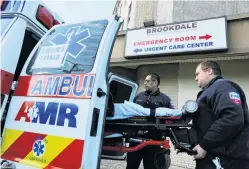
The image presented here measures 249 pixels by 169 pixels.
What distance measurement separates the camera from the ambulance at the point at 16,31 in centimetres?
190

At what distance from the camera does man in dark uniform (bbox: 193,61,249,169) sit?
6.30 feet

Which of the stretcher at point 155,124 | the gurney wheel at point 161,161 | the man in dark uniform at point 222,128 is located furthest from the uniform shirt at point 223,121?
the gurney wheel at point 161,161

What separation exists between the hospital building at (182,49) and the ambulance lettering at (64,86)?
5239 millimetres

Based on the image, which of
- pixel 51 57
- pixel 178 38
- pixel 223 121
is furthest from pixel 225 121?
pixel 178 38

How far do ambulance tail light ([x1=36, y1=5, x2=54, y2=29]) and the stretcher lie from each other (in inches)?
43.8

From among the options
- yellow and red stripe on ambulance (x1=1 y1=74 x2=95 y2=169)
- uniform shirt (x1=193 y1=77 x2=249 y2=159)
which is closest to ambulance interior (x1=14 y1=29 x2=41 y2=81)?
yellow and red stripe on ambulance (x1=1 y1=74 x2=95 y2=169)

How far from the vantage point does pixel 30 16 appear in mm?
2203

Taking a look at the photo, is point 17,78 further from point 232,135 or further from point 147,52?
point 147,52

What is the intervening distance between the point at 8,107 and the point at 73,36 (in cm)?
80

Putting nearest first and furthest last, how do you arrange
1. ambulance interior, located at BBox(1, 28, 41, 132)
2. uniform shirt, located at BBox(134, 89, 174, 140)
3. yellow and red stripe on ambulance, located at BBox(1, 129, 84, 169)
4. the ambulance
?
yellow and red stripe on ambulance, located at BBox(1, 129, 84, 169), the ambulance, ambulance interior, located at BBox(1, 28, 41, 132), uniform shirt, located at BBox(134, 89, 174, 140)

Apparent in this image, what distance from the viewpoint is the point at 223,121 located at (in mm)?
1923

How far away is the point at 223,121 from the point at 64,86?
4.19 ft

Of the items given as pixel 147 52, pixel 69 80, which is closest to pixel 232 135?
pixel 69 80

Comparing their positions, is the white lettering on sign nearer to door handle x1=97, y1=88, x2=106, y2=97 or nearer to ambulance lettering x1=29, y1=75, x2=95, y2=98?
ambulance lettering x1=29, y1=75, x2=95, y2=98
